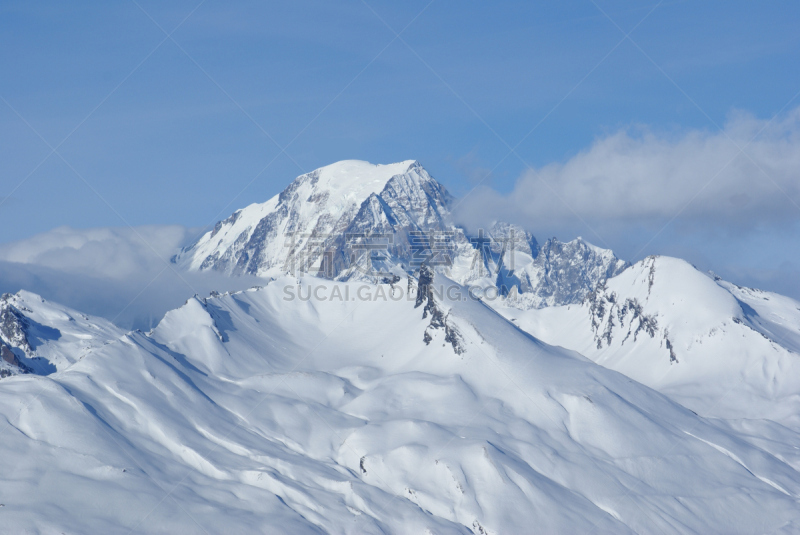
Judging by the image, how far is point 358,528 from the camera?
197750mm

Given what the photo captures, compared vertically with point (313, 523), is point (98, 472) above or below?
below

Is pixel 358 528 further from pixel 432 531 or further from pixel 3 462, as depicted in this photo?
pixel 3 462

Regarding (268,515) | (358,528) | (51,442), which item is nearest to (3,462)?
(51,442)

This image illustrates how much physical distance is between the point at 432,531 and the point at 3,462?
96.0 metres

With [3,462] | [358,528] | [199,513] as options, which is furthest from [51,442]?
[358,528]

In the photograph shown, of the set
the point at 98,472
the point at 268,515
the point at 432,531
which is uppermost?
the point at 432,531

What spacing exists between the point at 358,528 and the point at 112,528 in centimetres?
5461

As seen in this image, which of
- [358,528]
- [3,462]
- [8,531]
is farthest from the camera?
[358,528]

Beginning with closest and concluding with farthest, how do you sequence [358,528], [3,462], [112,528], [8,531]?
[8,531], [112,528], [3,462], [358,528]

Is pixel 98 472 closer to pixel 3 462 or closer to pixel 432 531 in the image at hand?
pixel 3 462

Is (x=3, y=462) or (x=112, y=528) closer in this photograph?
(x=112, y=528)

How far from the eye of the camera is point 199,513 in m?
188

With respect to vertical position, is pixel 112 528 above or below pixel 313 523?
below

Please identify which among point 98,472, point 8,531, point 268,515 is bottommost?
point 8,531
